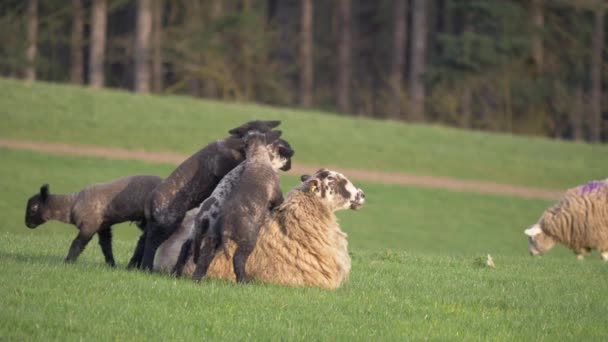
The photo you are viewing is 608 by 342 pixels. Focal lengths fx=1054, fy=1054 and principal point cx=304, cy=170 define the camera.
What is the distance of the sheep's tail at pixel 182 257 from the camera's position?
1159 centimetres

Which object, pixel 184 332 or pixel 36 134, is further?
pixel 36 134

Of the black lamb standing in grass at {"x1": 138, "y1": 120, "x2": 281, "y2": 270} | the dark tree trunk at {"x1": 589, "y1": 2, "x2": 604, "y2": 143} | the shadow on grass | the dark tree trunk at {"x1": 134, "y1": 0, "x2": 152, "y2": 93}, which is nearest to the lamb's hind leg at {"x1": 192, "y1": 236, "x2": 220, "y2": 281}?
the black lamb standing in grass at {"x1": 138, "y1": 120, "x2": 281, "y2": 270}

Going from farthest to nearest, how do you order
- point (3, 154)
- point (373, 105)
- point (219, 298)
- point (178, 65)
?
point (373, 105) → point (178, 65) → point (3, 154) → point (219, 298)

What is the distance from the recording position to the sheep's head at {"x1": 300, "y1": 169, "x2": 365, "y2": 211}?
455 inches

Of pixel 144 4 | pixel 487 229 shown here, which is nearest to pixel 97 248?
pixel 487 229

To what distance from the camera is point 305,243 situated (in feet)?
37.0

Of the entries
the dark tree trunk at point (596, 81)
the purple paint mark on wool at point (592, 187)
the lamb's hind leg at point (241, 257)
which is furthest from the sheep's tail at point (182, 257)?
the dark tree trunk at point (596, 81)

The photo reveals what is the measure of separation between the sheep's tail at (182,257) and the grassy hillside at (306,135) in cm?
2114

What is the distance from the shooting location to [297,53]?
2586 inches

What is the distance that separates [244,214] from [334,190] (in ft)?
3.94

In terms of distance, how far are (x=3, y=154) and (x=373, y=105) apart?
110 ft

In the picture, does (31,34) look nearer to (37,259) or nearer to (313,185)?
(37,259)

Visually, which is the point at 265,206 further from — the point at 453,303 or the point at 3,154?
the point at 3,154

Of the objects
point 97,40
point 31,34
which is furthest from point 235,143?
point 31,34
